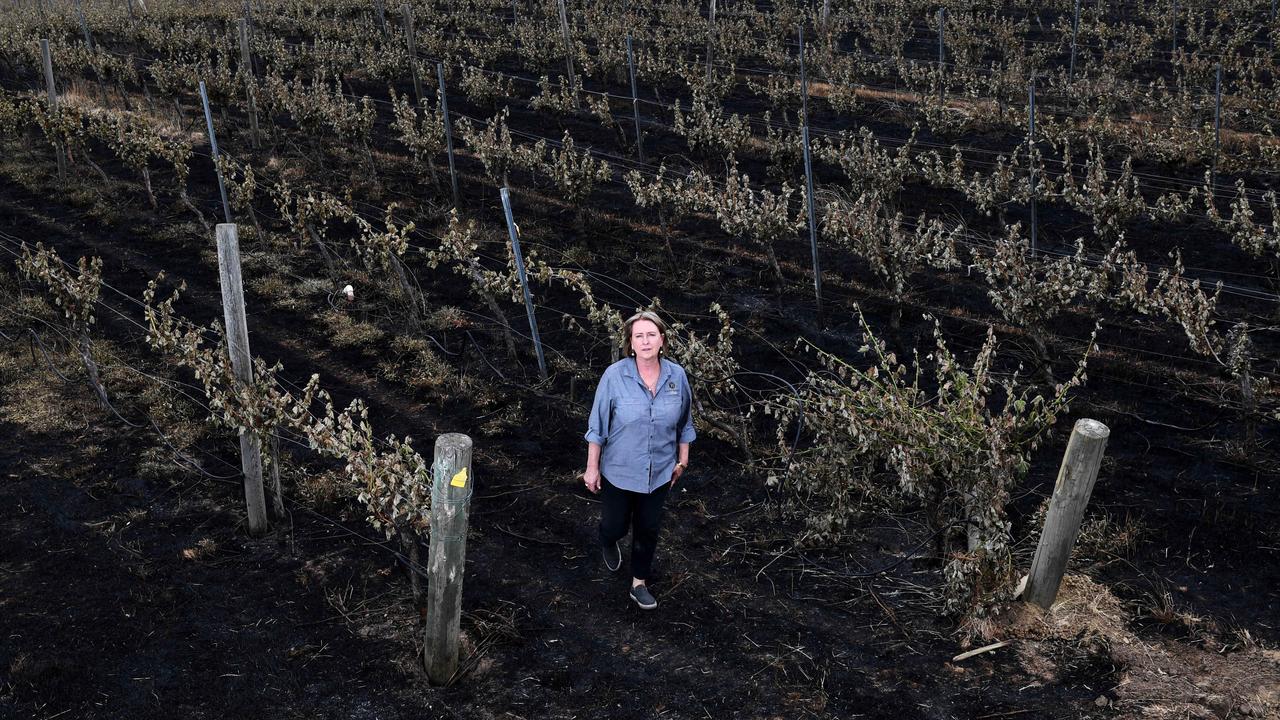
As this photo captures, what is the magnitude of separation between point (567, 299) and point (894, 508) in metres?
4.54

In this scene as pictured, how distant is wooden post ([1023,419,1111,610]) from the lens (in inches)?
156

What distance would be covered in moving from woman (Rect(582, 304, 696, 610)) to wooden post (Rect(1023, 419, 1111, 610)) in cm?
153

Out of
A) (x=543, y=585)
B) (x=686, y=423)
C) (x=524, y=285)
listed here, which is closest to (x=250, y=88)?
(x=524, y=285)

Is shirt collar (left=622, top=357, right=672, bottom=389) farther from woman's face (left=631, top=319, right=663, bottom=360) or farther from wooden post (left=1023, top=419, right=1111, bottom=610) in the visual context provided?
wooden post (left=1023, top=419, right=1111, bottom=610)

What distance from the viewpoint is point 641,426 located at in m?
4.16

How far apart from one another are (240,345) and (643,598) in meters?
2.30

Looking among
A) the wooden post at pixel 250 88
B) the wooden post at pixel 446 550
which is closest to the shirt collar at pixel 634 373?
the wooden post at pixel 446 550

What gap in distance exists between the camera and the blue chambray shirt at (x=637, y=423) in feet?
13.7

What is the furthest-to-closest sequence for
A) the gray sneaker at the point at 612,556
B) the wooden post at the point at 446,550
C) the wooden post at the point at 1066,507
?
the gray sneaker at the point at 612,556 → the wooden post at the point at 1066,507 → the wooden post at the point at 446,550

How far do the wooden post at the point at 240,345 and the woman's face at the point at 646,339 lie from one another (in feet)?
6.22

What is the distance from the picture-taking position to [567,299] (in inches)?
355

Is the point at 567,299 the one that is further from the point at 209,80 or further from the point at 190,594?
the point at 209,80

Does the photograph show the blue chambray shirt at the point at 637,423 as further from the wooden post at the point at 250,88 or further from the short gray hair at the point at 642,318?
the wooden post at the point at 250,88

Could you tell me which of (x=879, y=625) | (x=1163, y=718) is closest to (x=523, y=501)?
(x=879, y=625)
